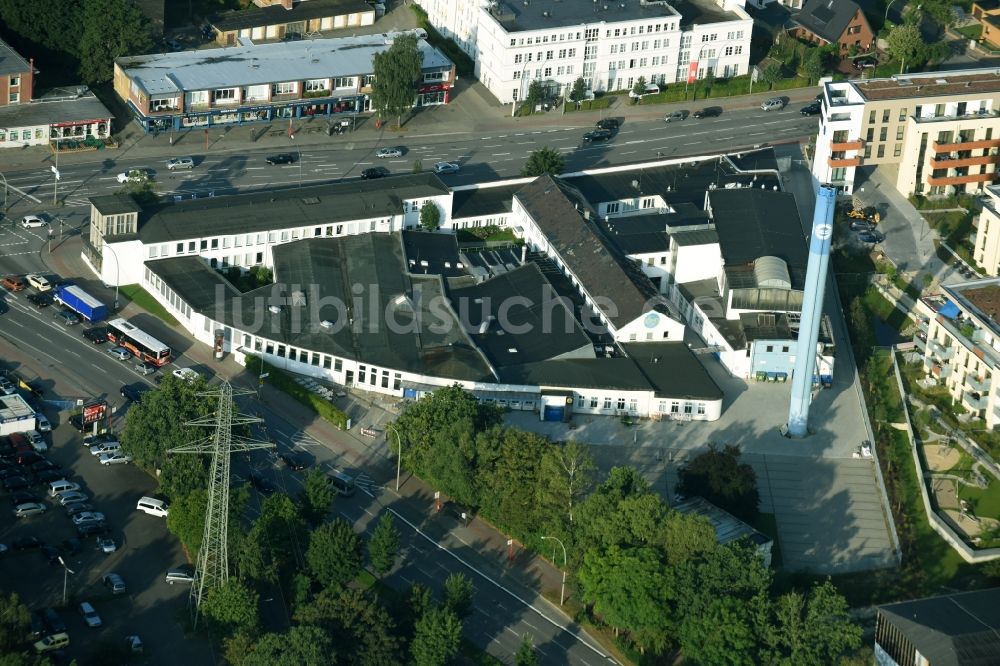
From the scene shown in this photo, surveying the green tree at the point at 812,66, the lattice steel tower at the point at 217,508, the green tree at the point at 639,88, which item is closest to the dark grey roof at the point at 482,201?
the green tree at the point at 639,88

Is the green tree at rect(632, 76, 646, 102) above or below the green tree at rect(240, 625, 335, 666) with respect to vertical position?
above

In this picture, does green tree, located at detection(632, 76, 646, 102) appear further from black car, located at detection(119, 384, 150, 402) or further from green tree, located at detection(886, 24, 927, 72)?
black car, located at detection(119, 384, 150, 402)

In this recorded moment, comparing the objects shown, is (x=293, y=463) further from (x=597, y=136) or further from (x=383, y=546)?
(x=597, y=136)

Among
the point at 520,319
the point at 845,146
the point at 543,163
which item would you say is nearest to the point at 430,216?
the point at 543,163

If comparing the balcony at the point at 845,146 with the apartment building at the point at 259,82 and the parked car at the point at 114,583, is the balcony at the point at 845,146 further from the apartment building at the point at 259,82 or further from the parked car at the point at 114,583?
the parked car at the point at 114,583

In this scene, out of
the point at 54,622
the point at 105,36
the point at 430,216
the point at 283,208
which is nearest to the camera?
the point at 54,622

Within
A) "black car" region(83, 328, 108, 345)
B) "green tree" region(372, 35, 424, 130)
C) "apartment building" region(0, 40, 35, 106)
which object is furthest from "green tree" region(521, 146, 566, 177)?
"apartment building" region(0, 40, 35, 106)
